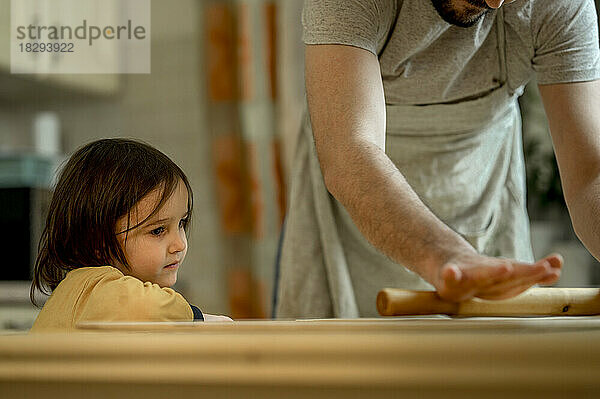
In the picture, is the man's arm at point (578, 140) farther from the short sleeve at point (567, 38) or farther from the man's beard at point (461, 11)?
the man's beard at point (461, 11)

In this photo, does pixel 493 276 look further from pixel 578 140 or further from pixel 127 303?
pixel 578 140

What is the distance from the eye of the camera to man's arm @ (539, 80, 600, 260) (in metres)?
0.95

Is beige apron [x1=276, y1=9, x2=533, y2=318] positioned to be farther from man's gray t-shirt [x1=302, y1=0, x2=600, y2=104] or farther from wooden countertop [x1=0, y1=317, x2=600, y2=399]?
wooden countertop [x1=0, y1=317, x2=600, y2=399]

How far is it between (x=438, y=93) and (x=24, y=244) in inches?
59.1

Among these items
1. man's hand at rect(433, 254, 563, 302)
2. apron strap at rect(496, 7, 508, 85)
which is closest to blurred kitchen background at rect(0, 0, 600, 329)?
apron strap at rect(496, 7, 508, 85)

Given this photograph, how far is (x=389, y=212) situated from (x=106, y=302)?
0.89 ft

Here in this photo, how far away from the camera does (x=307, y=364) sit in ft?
1.23

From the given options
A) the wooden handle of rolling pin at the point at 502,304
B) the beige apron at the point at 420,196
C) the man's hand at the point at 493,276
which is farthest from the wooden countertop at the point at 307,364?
the beige apron at the point at 420,196

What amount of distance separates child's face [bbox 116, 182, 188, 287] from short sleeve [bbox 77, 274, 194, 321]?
0.04 meters

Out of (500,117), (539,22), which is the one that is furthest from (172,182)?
(500,117)

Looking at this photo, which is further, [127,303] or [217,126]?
[217,126]

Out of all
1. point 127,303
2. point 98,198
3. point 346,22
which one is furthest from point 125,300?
point 346,22

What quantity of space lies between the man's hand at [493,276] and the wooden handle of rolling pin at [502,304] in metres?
0.09

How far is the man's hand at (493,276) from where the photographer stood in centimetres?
48
